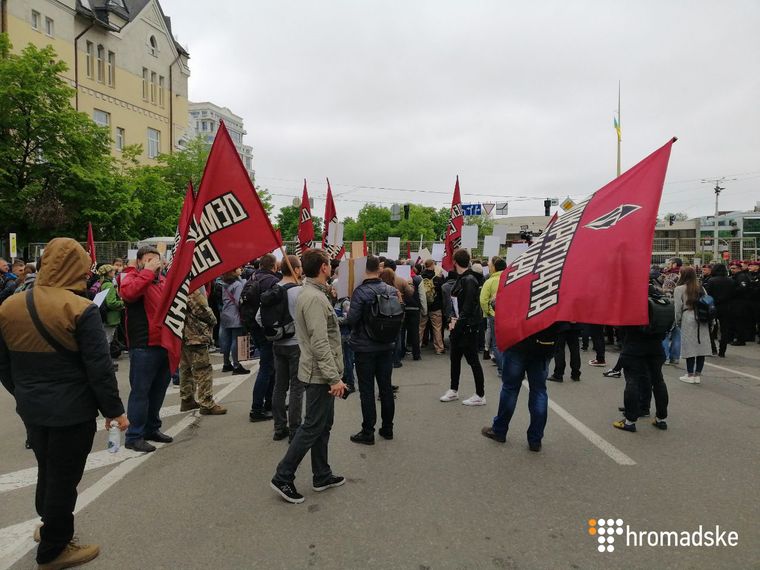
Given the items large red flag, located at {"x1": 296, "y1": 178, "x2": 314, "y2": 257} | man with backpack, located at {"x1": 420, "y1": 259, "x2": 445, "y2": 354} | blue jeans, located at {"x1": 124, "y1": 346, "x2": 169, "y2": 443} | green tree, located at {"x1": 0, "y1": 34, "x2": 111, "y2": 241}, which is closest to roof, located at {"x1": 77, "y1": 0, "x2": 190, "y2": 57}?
green tree, located at {"x1": 0, "y1": 34, "x2": 111, "y2": 241}

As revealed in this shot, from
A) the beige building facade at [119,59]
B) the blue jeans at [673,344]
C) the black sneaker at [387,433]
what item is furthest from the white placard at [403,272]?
the beige building facade at [119,59]

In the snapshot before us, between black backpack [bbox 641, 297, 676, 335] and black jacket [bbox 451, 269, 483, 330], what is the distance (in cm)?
191

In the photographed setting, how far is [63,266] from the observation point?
3.17 metres

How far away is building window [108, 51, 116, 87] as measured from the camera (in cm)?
3762

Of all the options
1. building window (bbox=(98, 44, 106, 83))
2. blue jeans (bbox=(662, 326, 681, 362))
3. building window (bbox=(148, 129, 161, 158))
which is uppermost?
building window (bbox=(98, 44, 106, 83))

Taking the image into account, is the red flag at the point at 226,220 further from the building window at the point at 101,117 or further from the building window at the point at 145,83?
the building window at the point at 145,83

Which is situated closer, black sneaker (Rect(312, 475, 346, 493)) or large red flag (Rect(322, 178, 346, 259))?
black sneaker (Rect(312, 475, 346, 493))

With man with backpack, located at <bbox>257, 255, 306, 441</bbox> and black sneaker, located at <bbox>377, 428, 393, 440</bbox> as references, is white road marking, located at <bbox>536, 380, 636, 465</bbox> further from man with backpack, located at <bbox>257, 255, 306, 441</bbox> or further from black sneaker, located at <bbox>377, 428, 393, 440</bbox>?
man with backpack, located at <bbox>257, 255, 306, 441</bbox>

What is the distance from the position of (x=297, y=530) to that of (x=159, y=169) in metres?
34.0

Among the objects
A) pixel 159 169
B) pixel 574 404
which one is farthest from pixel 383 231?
pixel 574 404

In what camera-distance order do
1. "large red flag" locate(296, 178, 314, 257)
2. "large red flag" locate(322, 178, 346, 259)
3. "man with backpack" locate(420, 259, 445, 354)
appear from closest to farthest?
"man with backpack" locate(420, 259, 445, 354) → "large red flag" locate(322, 178, 346, 259) → "large red flag" locate(296, 178, 314, 257)

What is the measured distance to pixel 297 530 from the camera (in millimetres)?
3576

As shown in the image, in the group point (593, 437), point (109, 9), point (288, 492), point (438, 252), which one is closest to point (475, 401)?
point (593, 437)

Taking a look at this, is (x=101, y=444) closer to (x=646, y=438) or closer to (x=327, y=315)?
(x=327, y=315)
